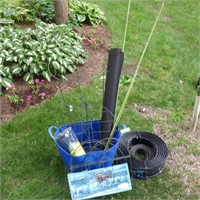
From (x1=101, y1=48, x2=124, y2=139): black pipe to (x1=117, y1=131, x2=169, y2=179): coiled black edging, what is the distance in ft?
0.75

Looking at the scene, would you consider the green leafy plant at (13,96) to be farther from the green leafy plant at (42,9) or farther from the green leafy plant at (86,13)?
the green leafy plant at (86,13)

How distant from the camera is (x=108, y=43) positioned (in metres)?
4.15

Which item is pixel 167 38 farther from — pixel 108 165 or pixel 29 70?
pixel 108 165

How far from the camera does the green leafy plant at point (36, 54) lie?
10.4 ft

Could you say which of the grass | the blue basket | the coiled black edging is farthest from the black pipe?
the grass

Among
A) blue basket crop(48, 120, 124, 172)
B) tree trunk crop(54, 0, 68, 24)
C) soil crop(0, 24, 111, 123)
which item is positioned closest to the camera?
blue basket crop(48, 120, 124, 172)

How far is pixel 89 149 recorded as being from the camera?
227cm

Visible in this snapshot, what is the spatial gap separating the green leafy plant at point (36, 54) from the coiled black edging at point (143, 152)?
1.16 metres

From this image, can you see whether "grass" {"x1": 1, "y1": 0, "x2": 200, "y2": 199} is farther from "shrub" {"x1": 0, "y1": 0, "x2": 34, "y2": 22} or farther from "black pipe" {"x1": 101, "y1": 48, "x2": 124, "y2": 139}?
"shrub" {"x1": 0, "y1": 0, "x2": 34, "y2": 22}

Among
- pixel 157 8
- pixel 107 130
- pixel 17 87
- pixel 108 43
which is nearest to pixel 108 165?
pixel 107 130

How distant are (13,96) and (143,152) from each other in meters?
1.38

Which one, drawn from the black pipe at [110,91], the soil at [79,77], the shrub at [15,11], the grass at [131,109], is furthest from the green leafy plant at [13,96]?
the shrub at [15,11]

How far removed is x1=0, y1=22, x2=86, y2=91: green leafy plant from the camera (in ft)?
10.4

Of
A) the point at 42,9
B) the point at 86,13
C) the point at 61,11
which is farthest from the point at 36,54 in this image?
the point at 86,13
